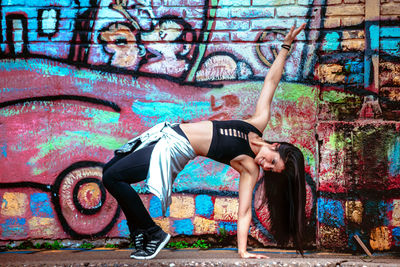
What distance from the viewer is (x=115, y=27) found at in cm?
480

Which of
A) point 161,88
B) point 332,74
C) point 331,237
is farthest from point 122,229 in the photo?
point 332,74

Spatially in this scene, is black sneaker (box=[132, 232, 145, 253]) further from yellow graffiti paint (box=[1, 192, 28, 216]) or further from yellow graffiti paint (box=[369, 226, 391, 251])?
yellow graffiti paint (box=[369, 226, 391, 251])

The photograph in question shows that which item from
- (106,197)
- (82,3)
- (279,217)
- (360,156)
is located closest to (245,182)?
(279,217)

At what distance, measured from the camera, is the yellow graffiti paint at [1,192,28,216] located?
15.6 ft

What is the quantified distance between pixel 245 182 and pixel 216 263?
66 cm

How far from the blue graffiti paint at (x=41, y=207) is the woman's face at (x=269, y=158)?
2.29 metres

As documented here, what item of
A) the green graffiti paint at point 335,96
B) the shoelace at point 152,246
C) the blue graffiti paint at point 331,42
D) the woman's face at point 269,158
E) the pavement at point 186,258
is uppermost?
the blue graffiti paint at point 331,42

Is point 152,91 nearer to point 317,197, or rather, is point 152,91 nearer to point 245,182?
point 245,182

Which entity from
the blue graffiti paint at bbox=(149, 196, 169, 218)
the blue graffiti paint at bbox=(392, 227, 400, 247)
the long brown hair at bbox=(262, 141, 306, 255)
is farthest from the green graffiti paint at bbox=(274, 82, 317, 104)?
the blue graffiti paint at bbox=(149, 196, 169, 218)

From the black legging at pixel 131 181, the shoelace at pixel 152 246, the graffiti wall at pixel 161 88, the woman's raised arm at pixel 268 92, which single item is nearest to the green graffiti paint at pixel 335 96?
the graffiti wall at pixel 161 88

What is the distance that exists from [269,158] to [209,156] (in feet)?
1.57

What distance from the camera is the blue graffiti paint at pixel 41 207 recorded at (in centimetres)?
473

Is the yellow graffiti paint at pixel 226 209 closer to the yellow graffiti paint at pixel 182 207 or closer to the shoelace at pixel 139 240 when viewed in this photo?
the yellow graffiti paint at pixel 182 207

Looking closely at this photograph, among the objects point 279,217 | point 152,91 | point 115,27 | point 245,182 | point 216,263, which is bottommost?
point 216,263
